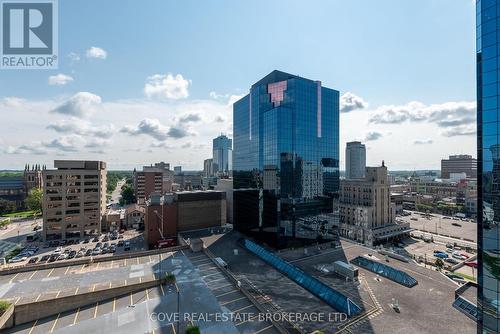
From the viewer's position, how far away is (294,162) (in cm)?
6850

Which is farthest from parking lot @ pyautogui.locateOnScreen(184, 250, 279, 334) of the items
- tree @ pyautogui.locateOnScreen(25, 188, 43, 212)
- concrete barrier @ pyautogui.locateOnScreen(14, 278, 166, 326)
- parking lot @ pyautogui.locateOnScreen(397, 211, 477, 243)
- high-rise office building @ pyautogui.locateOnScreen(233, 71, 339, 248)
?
tree @ pyautogui.locateOnScreen(25, 188, 43, 212)

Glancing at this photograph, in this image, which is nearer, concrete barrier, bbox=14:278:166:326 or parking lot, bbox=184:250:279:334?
parking lot, bbox=184:250:279:334

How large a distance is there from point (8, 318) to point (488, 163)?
186 feet

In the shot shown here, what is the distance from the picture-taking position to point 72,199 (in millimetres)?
97125

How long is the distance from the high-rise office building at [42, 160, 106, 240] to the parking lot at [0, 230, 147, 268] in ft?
21.1

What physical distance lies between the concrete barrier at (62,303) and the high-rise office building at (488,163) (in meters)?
43.7

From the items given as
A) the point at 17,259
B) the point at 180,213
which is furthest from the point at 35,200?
the point at 180,213

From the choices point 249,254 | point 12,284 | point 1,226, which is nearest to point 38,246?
point 1,226

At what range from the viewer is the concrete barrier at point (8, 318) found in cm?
2866

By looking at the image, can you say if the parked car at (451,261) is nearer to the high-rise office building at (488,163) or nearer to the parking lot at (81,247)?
the high-rise office building at (488,163)

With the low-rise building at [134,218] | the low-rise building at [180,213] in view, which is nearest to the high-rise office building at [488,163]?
the low-rise building at [180,213]

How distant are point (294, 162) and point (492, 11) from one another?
158 ft

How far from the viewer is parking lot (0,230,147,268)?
7439 cm

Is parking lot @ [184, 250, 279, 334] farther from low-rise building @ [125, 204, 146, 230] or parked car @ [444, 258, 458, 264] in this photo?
parked car @ [444, 258, 458, 264]
